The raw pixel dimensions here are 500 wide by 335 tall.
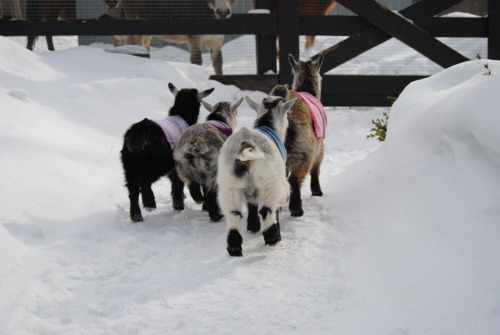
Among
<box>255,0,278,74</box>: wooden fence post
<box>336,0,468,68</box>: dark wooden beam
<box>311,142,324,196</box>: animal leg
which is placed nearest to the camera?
<box>311,142,324,196</box>: animal leg

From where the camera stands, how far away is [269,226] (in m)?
4.13

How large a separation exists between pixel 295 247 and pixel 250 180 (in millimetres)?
614

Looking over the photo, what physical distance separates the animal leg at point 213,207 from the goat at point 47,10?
6039mm

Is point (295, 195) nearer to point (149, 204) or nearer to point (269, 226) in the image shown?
point (269, 226)

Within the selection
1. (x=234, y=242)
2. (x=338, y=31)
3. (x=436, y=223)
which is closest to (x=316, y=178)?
(x=234, y=242)

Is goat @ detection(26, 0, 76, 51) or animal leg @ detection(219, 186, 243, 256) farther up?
goat @ detection(26, 0, 76, 51)

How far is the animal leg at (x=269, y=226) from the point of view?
13.4ft

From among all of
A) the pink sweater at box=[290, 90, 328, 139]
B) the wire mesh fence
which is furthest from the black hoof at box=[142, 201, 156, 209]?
the wire mesh fence

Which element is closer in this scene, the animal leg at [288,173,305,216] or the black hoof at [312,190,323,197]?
the animal leg at [288,173,305,216]

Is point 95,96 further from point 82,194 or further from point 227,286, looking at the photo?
point 227,286

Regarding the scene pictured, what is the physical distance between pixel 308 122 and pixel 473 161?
5.52 feet

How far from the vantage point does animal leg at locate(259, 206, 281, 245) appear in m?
4.09

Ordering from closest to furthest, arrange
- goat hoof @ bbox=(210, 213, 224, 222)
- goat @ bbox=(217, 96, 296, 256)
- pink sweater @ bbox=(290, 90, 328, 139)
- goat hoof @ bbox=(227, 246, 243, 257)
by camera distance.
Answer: goat @ bbox=(217, 96, 296, 256)
goat hoof @ bbox=(227, 246, 243, 257)
goat hoof @ bbox=(210, 213, 224, 222)
pink sweater @ bbox=(290, 90, 328, 139)

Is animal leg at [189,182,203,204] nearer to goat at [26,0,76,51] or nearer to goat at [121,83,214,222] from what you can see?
goat at [121,83,214,222]
